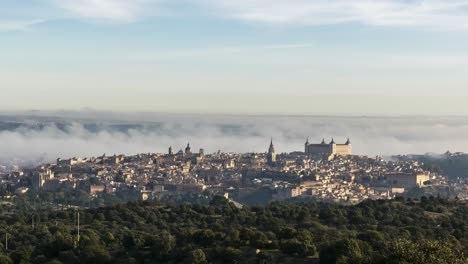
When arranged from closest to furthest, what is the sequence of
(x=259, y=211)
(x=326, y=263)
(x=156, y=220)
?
(x=326, y=263) < (x=156, y=220) < (x=259, y=211)

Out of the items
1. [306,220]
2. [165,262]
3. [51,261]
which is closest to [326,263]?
[165,262]

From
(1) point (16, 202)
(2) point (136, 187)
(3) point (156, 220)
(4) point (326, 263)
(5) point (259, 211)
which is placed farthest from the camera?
(2) point (136, 187)

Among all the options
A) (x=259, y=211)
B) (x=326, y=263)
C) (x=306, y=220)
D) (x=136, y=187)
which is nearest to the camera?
(x=326, y=263)

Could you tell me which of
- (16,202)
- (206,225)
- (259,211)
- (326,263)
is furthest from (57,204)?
(326,263)

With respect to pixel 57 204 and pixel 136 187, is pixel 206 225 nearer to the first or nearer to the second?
pixel 57 204

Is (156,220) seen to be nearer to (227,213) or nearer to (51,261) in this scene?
(227,213)

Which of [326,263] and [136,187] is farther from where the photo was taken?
[136,187]
